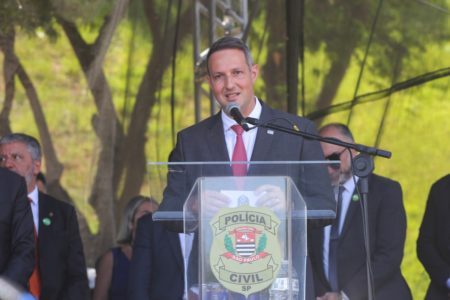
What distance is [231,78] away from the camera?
459 cm

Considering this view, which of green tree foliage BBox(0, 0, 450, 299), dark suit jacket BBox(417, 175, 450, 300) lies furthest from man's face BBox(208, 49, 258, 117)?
green tree foliage BBox(0, 0, 450, 299)

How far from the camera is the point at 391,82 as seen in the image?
28.5ft

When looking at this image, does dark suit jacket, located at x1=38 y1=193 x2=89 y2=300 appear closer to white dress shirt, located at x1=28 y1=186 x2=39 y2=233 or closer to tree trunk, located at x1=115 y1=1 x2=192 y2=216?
white dress shirt, located at x1=28 y1=186 x2=39 y2=233

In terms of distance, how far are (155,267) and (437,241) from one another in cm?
168

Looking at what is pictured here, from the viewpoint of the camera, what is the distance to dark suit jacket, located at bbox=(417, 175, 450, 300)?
637cm

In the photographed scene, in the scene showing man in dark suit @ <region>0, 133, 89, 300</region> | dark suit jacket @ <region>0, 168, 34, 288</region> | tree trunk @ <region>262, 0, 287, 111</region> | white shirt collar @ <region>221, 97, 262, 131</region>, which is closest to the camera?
white shirt collar @ <region>221, 97, 262, 131</region>

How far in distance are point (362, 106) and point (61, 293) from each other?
10.1 ft

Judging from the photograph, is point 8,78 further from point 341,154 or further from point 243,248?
point 243,248

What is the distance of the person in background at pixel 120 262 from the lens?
25.4ft

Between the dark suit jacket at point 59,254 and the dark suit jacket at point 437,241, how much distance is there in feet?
7.05

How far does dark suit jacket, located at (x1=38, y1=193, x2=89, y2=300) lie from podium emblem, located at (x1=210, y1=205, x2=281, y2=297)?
9.98 ft

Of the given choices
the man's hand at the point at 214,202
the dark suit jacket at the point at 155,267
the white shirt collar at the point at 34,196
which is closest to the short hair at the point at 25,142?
the white shirt collar at the point at 34,196

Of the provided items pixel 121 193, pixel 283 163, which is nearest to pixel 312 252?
pixel 283 163

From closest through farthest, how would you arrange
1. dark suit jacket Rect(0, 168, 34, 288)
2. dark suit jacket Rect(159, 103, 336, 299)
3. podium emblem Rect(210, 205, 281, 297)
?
podium emblem Rect(210, 205, 281, 297), dark suit jacket Rect(159, 103, 336, 299), dark suit jacket Rect(0, 168, 34, 288)
